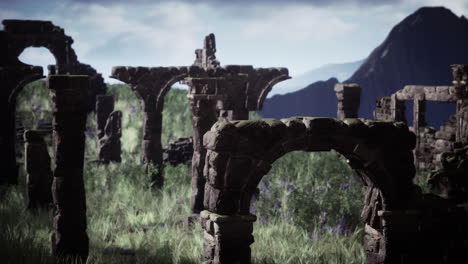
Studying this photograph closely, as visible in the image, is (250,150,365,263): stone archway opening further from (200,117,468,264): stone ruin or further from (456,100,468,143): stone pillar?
(456,100,468,143): stone pillar

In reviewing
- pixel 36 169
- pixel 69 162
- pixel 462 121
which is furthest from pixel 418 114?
pixel 69 162

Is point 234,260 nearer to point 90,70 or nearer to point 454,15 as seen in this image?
point 90,70

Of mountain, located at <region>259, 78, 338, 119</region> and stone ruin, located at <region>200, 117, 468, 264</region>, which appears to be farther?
mountain, located at <region>259, 78, 338, 119</region>

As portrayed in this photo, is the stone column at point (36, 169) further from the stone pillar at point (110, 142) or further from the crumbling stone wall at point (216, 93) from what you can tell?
the stone pillar at point (110, 142)

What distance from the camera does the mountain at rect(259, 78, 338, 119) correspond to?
4953 cm

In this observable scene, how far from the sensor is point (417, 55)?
154ft

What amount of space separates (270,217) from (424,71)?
127 ft

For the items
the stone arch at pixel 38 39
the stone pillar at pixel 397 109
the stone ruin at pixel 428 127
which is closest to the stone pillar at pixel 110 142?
the stone arch at pixel 38 39

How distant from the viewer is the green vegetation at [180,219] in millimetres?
9367

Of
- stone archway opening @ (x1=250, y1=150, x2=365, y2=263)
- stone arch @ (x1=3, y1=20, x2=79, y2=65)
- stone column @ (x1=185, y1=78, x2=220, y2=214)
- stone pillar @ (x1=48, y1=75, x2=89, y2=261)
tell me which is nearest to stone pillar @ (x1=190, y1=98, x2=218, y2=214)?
stone column @ (x1=185, y1=78, x2=220, y2=214)

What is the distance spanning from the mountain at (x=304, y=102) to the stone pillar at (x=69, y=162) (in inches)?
1640

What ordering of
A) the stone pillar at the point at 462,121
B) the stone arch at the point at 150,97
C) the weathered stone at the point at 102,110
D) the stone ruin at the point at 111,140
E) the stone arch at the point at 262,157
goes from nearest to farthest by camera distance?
the stone arch at the point at 262,157 → the stone pillar at the point at 462,121 → the stone arch at the point at 150,97 → the stone ruin at the point at 111,140 → the weathered stone at the point at 102,110

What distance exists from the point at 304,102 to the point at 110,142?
111 ft

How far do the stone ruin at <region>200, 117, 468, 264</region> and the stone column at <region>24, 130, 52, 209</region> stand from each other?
20.3ft
